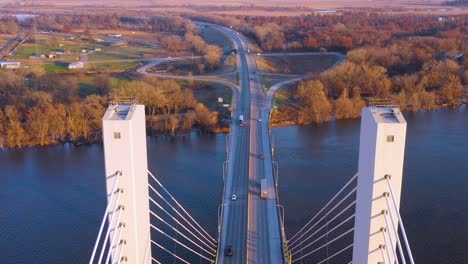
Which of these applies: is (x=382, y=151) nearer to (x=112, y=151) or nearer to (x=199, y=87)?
(x=112, y=151)

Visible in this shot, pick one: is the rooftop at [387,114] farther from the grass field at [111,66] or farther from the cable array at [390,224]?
the grass field at [111,66]

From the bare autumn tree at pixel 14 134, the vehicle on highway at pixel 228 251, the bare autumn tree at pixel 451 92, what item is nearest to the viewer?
the vehicle on highway at pixel 228 251

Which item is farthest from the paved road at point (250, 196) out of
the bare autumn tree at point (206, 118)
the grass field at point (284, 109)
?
the bare autumn tree at point (206, 118)

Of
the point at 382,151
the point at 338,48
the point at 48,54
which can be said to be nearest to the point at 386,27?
the point at 338,48

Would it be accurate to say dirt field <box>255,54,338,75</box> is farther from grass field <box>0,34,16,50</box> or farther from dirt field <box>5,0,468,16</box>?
dirt field <box>5,0,468,16</box>

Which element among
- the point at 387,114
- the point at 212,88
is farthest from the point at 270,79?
Answer: the point at 387,114
